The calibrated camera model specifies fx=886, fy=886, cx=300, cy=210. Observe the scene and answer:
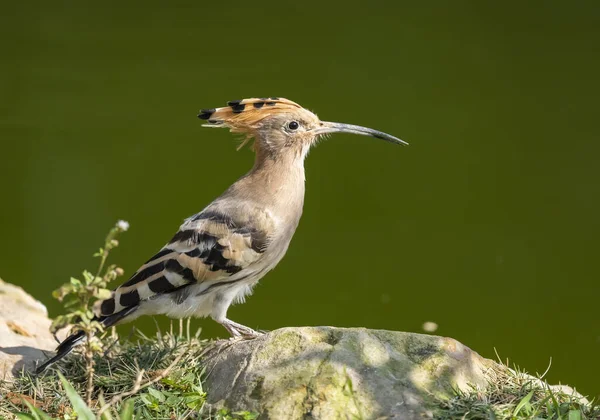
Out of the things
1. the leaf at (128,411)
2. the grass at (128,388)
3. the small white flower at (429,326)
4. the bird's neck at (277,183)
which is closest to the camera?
the leaf at (128,411)

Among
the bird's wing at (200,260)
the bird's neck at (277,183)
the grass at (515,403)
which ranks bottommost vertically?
the grass at (515,403)

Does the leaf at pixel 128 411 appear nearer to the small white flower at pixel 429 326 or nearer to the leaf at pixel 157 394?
the leaf at pixel 157 394

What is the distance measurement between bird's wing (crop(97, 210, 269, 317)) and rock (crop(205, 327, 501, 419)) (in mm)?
372

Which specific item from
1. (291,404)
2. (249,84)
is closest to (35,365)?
(291,404)

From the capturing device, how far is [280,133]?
3.39 metres

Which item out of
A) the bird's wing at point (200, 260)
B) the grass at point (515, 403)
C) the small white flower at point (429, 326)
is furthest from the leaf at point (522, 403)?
the small white flower at point (429, 326)

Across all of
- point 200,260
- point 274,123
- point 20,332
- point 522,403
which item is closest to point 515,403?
point 522,403

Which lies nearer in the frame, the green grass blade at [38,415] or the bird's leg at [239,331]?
the green grass blade at [38,415]

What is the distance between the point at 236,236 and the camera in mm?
3201

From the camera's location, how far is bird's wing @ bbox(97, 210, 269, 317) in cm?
315

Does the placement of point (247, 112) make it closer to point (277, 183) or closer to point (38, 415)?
point (277, 183)

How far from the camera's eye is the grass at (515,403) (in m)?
2.51

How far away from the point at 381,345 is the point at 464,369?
0.26 meters

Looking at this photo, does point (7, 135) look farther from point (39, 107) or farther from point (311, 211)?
point (311, 211)
